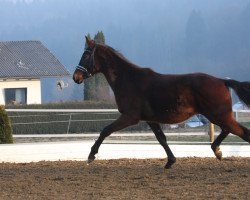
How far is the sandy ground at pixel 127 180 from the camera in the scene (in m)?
7.99

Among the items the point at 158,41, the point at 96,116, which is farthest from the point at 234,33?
the point at 96,116

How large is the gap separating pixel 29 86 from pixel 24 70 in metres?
1.68

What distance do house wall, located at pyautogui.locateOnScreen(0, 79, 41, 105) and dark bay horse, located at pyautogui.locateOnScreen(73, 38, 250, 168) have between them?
1060 inches

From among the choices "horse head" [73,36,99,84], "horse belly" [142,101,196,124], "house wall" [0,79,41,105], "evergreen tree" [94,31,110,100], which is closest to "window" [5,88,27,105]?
"house wall" [0,79,41,105]

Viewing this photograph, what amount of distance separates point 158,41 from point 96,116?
110m

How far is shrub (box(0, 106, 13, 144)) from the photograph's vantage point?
44.2ft

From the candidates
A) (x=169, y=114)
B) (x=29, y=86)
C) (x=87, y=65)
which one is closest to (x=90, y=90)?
(x=29, y=86)

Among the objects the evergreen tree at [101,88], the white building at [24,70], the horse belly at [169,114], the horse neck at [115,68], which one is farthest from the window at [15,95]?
the horse belly at [169,114]

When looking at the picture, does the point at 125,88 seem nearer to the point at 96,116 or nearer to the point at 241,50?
the point at 96,116

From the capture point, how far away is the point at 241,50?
427 feet

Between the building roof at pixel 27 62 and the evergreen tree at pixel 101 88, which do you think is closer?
the evergreen tree at pixel 101 88

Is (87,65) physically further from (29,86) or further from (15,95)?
(29,86)

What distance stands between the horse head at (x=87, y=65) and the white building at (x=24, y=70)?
24.9 m

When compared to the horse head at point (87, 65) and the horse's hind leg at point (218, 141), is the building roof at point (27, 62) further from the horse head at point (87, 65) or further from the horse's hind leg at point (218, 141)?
the horse's hind leg at point (218, 141)
